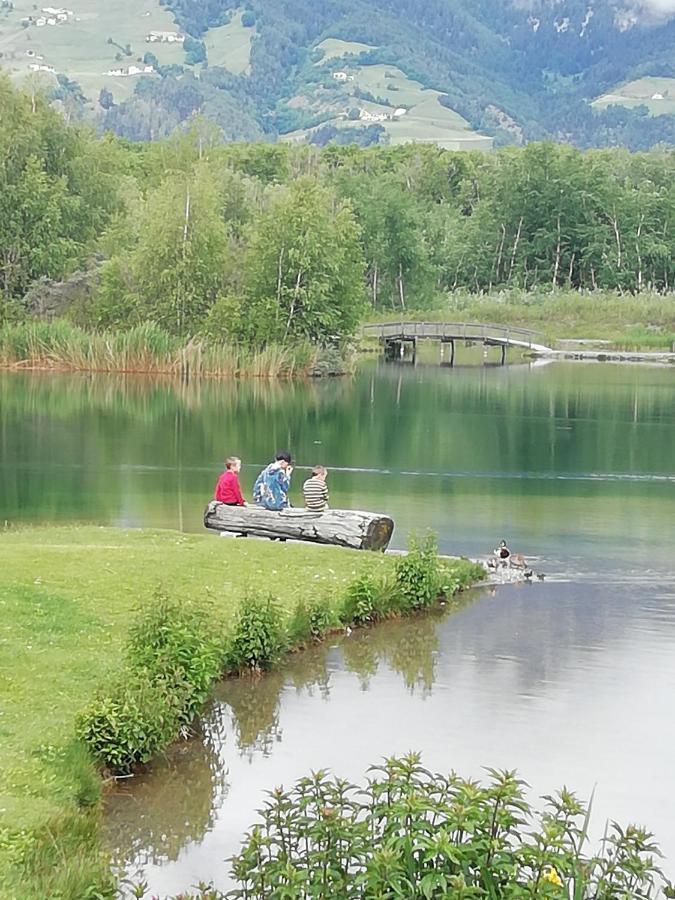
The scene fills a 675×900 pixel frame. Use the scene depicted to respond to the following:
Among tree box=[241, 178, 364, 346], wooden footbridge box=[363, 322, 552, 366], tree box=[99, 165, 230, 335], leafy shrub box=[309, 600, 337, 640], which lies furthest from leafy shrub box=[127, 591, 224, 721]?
wooden footbridge box=[363, 322, 552, 366]

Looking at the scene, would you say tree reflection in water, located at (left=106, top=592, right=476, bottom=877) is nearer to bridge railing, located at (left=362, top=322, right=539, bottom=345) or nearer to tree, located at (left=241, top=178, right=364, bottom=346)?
tree, located at (left=241, top=178, right=364, bottom=346)

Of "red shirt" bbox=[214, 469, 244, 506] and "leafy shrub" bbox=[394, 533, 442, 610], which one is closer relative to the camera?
"leafy shrub" bbox=[394, 533, 442, 610]

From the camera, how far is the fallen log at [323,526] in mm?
24078

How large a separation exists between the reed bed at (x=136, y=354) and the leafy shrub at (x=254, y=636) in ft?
169

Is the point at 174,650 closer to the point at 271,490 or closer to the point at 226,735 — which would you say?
the point at 226,735

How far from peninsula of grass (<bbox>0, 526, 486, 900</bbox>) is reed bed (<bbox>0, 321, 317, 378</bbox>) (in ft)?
143

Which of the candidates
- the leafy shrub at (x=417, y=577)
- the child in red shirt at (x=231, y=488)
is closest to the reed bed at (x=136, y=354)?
the child in red shirt at (x=231, y=488)

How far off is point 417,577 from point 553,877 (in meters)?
12.3

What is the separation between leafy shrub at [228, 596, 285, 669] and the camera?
55.2ft

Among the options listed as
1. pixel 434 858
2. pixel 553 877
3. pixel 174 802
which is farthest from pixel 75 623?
pixel 553 877

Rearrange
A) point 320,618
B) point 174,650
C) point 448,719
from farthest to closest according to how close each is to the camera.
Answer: point 320,618
point 448,719
point 174,650

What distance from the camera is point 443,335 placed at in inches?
3642

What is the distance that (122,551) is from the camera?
21391mm

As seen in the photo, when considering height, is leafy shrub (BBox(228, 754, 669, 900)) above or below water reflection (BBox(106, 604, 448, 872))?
above
